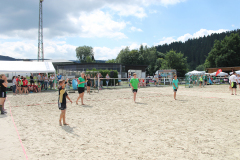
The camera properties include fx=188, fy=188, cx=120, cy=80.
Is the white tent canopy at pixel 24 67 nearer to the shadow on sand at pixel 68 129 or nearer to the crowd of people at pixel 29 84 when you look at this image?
the crowd of people at pixel 29 84

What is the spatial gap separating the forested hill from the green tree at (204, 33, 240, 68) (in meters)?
76.8

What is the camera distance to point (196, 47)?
142 metres

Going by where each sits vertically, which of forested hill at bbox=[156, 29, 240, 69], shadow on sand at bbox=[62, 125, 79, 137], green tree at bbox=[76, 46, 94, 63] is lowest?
shadow on sand at bbox=[62, 125, 79, 137]

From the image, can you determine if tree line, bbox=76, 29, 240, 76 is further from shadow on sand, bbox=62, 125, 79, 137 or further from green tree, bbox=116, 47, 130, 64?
shadow on sand, bbox=62, 125, 79, 137

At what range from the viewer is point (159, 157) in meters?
3.75

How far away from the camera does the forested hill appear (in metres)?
132

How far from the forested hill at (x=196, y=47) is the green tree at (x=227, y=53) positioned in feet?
252

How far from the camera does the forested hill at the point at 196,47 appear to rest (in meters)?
132

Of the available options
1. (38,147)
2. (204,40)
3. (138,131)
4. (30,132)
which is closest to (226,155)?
(138,131)

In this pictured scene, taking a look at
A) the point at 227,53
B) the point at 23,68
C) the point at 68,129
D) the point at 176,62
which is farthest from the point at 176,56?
the point at 68,129

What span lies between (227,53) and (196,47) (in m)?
95.4

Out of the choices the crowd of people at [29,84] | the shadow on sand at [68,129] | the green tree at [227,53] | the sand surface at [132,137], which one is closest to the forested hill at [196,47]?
the green tree at [227,53]

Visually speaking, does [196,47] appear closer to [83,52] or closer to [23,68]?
[83,52]

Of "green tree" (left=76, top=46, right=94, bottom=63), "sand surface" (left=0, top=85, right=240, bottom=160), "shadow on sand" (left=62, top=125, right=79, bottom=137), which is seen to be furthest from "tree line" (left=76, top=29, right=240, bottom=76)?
"shadow on sand" (left=62, top=125, right=79, bottom=137)
